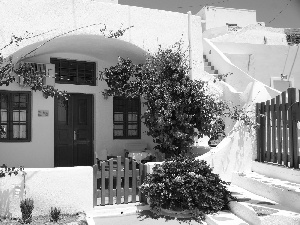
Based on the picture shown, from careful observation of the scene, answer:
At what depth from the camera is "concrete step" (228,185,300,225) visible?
243 inches

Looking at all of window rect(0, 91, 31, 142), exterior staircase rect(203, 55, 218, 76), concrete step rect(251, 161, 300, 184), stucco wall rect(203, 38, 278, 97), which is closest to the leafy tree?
concrete step rect(251, 161, 300, 184)

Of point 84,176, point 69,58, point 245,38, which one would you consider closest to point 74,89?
point 69,58

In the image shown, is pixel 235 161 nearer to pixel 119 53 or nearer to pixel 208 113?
pixel 208 113

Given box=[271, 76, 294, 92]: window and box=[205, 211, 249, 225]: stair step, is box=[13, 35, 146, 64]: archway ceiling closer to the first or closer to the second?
box=[205, 211, 249, 225]: stair step

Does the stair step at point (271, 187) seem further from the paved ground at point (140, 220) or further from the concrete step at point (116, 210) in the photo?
the concrete step at point (116, 210)

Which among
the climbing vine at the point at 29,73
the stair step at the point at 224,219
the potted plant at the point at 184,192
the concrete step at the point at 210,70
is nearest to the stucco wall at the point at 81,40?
the climbing vine at the point at 29,73

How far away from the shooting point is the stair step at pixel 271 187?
22.5ft

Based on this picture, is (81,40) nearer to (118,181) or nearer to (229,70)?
(118,181)

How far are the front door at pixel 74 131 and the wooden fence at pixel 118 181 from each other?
3.63 m

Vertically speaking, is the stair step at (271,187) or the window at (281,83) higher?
the window at (281,83)

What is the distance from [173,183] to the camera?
7340 mm

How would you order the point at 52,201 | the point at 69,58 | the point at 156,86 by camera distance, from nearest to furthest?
the point at 52,201 < the point at 156,86 < the point at 69,58

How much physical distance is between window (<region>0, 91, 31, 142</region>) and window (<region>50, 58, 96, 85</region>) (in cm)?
129

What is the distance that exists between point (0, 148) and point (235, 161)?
719cm
